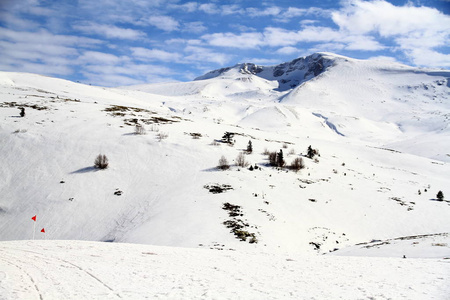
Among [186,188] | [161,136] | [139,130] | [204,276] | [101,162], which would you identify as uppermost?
[139,130]

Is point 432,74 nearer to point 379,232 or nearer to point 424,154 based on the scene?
point 424,154

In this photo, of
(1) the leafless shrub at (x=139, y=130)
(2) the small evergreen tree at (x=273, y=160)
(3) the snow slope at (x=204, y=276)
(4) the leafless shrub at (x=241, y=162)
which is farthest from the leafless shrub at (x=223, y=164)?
(3) the snow slope at (x=204, y=276)

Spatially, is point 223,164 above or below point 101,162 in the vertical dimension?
above

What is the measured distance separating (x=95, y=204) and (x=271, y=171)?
52.3 feet

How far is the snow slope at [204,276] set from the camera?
691 cm

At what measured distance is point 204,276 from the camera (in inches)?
327

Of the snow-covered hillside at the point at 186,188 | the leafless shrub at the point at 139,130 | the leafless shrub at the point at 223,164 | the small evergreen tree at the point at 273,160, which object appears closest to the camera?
the snow-covered hillside at the point at 186,188

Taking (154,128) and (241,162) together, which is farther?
(154,128)

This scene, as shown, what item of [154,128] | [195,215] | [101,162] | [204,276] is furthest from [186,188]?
[154,128]

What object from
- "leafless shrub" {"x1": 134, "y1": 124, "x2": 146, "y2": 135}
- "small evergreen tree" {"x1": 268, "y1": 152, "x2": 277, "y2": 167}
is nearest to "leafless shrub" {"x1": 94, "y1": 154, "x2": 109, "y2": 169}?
"leafless shrub" {"x1": 134, "y1": 124, "x2": 146, "y2": 135}

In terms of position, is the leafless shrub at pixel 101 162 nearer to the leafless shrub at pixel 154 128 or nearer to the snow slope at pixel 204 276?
the leafless shrub at pixel 154 128

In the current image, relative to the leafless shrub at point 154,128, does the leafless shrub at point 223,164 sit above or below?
below

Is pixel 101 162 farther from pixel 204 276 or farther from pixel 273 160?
pixel 204 276

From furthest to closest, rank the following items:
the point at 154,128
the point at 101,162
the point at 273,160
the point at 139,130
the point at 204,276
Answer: the point at 154,128
the point at 139,130
the point at 273,160
the point at 101,162
the point at 204,276
